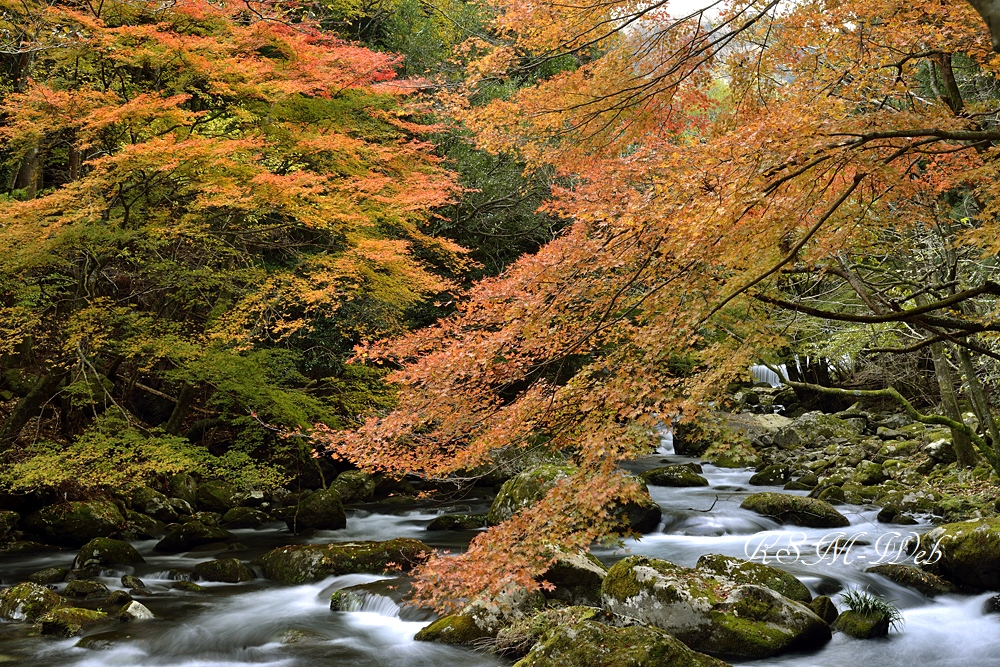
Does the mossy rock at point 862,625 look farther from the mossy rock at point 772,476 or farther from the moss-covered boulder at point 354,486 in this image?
the moss-covered boulder at point 354,486

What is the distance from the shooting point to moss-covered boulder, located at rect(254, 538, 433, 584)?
371 inches

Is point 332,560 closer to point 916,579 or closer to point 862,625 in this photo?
point 862,625

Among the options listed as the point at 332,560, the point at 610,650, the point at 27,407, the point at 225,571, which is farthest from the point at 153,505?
the point at 610,650

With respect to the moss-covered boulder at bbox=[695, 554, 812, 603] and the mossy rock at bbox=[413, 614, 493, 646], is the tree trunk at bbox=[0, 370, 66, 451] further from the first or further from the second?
the moss-covered boulder at bbox=[695, 554, 812, 603]

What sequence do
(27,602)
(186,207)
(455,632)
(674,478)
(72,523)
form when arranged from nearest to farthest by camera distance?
(455,632) → (27,602) → (186,207) → (72,523) → (674,478)

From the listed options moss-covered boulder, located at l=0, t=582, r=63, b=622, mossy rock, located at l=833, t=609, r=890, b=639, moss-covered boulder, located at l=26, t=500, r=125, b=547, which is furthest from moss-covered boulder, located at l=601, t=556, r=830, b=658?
moss-covered boulder, located at l=26, t=500, r=125, b=547

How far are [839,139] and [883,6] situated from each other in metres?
2.32

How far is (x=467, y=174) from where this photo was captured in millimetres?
17094

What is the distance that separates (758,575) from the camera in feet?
24.9

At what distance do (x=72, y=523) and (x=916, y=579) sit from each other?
1130cm

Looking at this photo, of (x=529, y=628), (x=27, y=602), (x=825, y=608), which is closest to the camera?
(x=529, y=628)

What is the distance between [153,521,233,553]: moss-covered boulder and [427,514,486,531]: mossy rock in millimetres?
3271

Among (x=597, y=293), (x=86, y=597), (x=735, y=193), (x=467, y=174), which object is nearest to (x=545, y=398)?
(x=597, y=293)

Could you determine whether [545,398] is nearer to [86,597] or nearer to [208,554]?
[86,597]
